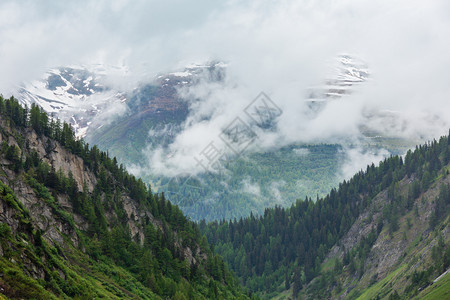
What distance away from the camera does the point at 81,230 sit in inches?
4766

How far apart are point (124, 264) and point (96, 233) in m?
11.5

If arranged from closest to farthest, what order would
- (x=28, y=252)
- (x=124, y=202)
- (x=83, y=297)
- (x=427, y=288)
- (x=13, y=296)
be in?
(x=13, y=296), (x=28, y=252), (x=83, y=297), (x=124, y=202), (x=427, y=288)

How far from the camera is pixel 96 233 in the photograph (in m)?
124

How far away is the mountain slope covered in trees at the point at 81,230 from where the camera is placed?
68.2m

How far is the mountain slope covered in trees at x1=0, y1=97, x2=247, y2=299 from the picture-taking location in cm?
6819

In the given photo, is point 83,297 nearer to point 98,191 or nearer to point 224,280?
point 98,191

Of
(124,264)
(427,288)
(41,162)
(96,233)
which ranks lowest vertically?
(427,288)

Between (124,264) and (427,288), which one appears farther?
(427,288)

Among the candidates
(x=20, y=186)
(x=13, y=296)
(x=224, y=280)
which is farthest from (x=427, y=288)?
(x=13, y=296)

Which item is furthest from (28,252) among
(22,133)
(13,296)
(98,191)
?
(98,191)

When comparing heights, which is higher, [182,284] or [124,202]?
[124,202]

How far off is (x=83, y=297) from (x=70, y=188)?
193 ft

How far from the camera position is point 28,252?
2559 inches

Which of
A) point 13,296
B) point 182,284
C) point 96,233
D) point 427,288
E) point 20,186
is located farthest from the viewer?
point 427,288
